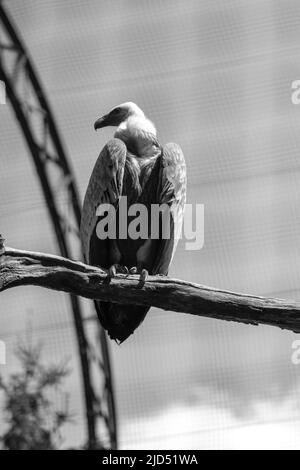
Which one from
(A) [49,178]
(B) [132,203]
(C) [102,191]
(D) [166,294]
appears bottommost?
(D) [166,294]

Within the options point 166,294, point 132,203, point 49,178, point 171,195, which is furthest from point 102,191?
point 49,178

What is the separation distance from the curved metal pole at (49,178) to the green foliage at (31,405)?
0.75m

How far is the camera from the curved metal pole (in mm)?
11969

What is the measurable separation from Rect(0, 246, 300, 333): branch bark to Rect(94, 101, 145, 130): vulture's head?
315cm

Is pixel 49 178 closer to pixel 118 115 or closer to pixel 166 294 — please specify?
pixel 118 115

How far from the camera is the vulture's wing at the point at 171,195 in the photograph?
24.5 feet

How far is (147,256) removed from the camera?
772 cm

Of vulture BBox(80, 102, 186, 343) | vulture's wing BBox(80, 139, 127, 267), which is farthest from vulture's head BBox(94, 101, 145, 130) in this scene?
vulture's wing BBox(80, 139, 127, 267)

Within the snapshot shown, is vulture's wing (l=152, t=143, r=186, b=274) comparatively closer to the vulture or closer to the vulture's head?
the vulture

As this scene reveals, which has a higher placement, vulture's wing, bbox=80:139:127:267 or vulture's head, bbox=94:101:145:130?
vulture's head, bbox=94:101:145:130

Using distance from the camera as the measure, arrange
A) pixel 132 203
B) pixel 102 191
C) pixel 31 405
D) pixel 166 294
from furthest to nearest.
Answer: pixel 31 405, pixel 102 191, pixel 132 203, pixel 166 294

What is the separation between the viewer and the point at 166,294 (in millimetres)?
6117

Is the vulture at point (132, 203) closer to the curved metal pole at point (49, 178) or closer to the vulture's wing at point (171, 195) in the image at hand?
the vulture's wing at point (171, 195)

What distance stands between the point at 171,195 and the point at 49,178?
529 centimetres
